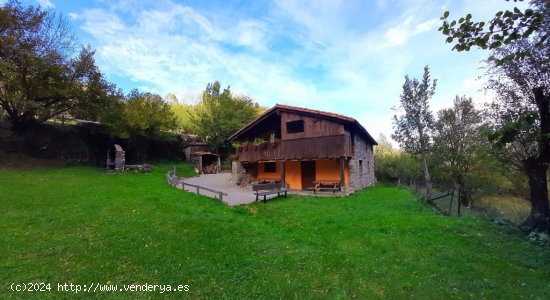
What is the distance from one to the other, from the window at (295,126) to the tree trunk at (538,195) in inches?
512

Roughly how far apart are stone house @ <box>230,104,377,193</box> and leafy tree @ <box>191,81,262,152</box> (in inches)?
462

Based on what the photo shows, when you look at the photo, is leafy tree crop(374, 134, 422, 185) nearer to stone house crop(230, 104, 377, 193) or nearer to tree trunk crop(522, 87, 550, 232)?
stone house crop(230, 104, 377, 193)

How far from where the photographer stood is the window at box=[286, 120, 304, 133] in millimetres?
20788

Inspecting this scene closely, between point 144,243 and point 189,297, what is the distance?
3.22 meters

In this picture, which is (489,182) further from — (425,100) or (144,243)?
(144,243)

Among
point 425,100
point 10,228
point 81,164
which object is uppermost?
point 425,100

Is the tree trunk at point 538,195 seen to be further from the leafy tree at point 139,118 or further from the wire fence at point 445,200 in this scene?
the leafy tree at point 139,118

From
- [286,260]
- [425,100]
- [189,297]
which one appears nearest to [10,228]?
[189,297]

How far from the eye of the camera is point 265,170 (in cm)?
2498

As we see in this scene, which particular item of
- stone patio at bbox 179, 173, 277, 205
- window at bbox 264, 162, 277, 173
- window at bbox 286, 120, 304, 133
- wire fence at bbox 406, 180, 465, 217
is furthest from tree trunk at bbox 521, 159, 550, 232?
window at bbox 264, 162, 277, 173

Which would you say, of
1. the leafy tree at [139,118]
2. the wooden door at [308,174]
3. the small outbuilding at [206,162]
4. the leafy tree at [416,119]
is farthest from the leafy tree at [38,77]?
the leafy tree at [416,119]

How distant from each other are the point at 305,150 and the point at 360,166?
21.6 ft

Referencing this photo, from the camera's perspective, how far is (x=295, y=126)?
21141 mm

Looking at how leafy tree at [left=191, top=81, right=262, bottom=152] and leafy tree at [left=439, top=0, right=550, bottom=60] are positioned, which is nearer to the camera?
leafy tree at [left=439, top=0, right=550, bottom=60]
